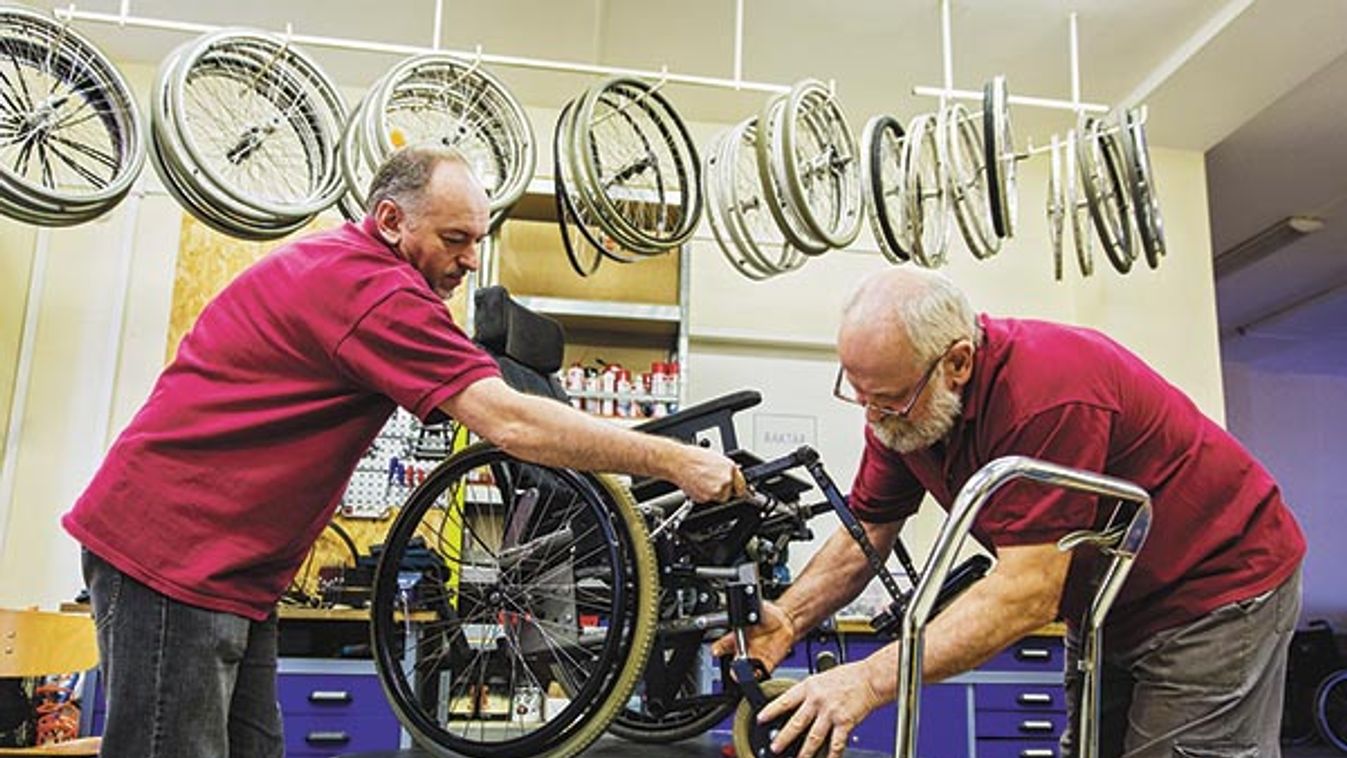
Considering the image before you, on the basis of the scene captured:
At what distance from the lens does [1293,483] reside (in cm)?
903

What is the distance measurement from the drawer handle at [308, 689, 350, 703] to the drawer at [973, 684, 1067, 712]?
2.06m

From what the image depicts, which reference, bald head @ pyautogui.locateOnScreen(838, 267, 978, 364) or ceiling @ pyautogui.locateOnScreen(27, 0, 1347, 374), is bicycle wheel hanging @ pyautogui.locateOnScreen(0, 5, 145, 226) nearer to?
ceiling @ pyautogui.locateOnScreen(27, 0, 1347, 374)

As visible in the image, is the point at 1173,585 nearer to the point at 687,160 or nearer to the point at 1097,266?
the point at 687,160

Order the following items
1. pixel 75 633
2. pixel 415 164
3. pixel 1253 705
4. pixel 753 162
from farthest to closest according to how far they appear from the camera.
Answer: pixel 753 162 → pixel 75 633 → pixel 415 164 → pixel 1253 705

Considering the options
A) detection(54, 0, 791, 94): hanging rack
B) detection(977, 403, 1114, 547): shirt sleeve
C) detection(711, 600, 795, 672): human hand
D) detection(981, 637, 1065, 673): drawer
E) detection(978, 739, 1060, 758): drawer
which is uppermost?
detection(54, 0, 791, 94): hanging rack

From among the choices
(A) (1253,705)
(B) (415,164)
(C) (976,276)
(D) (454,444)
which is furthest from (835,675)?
(C) (976,276)

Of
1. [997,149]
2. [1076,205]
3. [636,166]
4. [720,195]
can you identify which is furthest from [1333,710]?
[636,166]

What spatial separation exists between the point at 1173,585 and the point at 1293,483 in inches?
342

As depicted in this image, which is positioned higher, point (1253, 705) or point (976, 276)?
point (976, 276)

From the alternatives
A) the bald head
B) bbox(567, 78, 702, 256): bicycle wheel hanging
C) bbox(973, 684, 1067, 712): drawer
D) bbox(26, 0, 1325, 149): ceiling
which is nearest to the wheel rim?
the bald head

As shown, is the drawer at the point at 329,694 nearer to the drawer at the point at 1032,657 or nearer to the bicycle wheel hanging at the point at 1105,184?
the drawer at the point at 1032,657

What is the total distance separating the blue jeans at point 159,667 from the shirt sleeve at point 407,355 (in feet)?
1.38

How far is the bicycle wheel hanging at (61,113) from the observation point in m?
3.11

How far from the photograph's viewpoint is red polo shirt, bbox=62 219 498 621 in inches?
61.3
